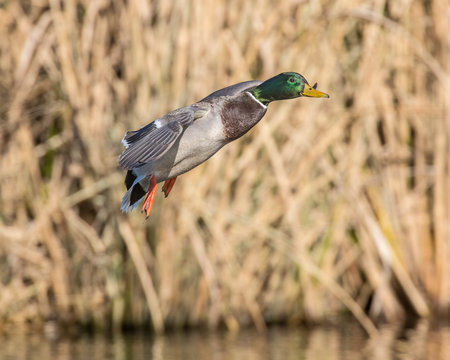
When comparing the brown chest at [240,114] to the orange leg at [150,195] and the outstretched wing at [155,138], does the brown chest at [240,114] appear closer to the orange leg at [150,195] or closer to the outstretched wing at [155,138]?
the outstretched wing at [155,138]

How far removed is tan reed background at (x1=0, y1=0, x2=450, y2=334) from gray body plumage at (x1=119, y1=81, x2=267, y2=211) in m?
3.45

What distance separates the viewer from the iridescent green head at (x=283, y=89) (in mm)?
2457

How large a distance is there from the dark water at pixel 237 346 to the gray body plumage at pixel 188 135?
13.2ft

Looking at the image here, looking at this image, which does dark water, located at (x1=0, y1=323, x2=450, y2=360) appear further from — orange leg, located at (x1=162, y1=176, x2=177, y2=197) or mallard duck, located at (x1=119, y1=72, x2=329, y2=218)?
mallard duck, located at (x1=119, y1=72, x2=329, y2=218)

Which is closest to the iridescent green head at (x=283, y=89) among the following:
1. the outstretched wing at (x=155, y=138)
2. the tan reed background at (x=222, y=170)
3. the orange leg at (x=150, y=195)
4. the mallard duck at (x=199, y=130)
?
the mallard duck at (x=199, y=130)

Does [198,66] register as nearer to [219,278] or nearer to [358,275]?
[219,278]

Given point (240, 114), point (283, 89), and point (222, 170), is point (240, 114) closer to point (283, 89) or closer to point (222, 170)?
point (283, 89)

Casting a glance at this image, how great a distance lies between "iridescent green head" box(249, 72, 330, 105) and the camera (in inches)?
96.7

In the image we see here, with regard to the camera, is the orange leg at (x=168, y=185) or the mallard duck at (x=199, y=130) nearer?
the mallard duck at (x=199, y=130)

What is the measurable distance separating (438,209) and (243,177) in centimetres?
171

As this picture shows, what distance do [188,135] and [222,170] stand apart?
4032 millimetres


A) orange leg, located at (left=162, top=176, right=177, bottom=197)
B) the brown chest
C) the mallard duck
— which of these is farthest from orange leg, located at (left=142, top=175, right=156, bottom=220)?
the brown chest

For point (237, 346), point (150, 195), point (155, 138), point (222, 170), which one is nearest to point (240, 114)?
point (155, 138)

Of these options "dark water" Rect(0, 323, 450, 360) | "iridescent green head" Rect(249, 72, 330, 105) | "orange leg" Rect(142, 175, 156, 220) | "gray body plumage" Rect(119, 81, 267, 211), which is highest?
"iridescent green head" Rect(249, 72, 330, 105)
